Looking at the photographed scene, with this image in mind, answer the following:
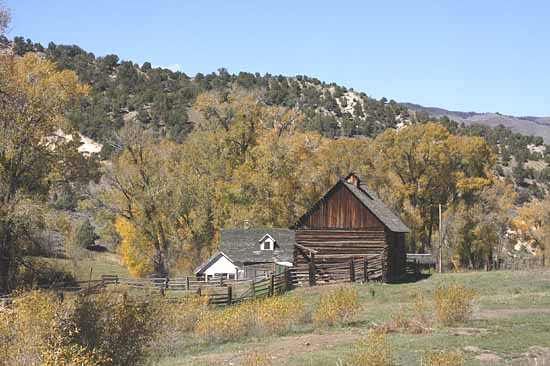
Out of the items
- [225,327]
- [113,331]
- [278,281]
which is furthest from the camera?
[278,281]

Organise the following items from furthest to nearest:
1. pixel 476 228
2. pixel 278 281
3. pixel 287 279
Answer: pixel 476 228, pixel 287 279, pixel 278 281

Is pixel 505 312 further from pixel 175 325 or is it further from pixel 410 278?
pixel 410 278

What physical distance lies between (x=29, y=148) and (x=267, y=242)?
23193 millimetres

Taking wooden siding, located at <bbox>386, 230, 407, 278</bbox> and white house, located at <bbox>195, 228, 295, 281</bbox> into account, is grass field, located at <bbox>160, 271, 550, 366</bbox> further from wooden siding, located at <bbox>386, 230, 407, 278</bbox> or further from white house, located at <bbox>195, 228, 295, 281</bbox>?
white house, located at <bbox>195, 228, 295, 281</bbox>

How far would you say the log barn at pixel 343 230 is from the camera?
45.7m

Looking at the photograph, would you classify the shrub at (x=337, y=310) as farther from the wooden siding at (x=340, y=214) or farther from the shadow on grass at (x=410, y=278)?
the wooden siding at (x=340, y=214)

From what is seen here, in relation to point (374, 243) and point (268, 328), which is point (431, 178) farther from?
point (268, 328)

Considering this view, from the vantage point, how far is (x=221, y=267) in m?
53.8

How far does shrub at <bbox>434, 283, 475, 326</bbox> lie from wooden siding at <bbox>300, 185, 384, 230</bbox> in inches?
876

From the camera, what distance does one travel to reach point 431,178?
6288 centimetres

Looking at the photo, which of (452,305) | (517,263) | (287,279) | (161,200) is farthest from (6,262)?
(517,263)

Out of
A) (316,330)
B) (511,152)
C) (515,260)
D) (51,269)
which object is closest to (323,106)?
(511,152)

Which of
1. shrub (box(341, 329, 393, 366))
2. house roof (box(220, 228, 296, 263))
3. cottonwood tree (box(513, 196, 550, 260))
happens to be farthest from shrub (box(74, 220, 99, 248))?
shrub (box(341, 329, 393, 366))

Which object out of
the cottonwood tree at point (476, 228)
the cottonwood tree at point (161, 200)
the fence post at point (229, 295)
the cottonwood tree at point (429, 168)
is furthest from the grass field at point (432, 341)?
the cottonwood tree at point (429, 168)
